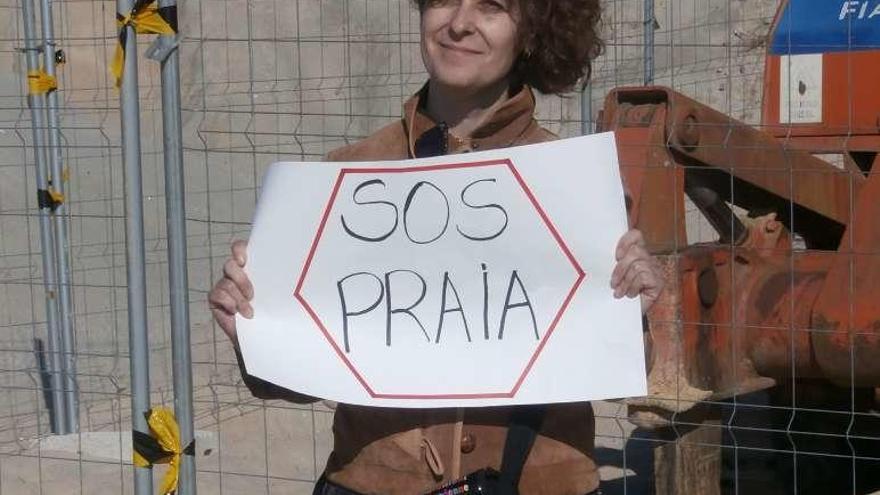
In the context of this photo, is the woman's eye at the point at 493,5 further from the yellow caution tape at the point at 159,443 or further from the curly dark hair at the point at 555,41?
the yellow caution tape at the point at 159,443

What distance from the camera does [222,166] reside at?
10336 mm

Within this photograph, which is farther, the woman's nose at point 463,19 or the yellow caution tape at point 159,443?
the yellow caution tape at point 159,443

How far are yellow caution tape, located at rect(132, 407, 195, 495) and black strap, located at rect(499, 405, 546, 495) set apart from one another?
104 cm

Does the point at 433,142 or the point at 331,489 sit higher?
the point at 433,142

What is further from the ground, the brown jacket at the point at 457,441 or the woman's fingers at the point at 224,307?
the woman's fingers at the point at 224,307

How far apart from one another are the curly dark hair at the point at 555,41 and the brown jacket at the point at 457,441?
0.19 ft

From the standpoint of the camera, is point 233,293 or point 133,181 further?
point 133,181

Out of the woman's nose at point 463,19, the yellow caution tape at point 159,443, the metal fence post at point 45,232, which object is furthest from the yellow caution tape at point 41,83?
the woman's nose at point 463,19

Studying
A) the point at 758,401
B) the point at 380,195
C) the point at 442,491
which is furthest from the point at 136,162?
the point at 758,401

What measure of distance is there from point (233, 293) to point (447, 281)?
38 centimetres

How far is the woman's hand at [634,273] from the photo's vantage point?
2.40m

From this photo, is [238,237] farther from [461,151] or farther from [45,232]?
[461,151]

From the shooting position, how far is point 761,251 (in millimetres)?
4883

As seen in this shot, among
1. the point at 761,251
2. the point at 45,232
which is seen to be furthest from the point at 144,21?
the point at 45,232
